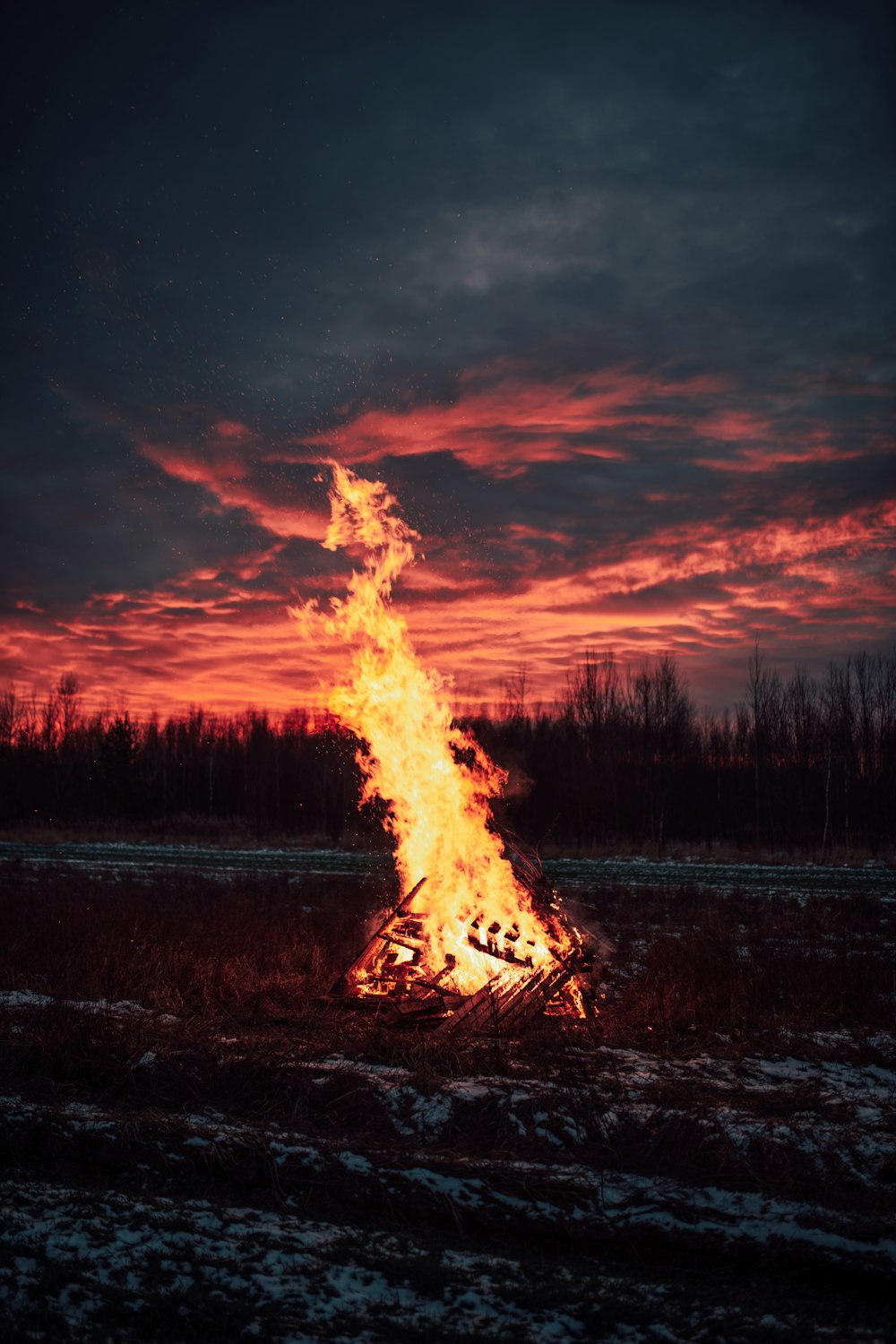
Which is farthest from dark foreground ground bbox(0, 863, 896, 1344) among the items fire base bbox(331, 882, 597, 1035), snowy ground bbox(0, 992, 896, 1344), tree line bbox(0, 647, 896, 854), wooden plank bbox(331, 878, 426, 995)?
tree line bbox(0, 647, 896, 854)

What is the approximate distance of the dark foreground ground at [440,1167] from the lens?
4.01m

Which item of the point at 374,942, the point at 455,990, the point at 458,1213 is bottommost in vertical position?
the point at 458,1213

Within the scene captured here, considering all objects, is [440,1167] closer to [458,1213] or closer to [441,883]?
[458,1213]

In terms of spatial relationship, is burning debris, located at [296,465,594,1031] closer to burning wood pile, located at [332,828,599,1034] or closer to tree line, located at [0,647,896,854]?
burning wood pile, located at [332,828,599,1034]

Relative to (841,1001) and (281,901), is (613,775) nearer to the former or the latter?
(281,901)

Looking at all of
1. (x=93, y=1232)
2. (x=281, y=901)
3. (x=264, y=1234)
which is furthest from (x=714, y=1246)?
(x=281, y=901)

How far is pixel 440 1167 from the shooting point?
5.15m

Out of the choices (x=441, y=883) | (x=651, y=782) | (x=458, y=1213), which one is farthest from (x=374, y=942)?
(x=651, y=782)

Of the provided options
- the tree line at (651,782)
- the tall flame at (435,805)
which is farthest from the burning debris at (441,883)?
the tree line at (651,782)

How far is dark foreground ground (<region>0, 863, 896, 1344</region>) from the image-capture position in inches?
158

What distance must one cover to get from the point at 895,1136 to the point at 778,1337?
240 cm

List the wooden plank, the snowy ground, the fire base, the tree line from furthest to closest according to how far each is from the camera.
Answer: the tree line, the wooden plank, the fire base, the snowy ground

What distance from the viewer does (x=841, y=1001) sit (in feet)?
30.6

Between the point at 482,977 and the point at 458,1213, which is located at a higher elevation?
the point at 482,977
